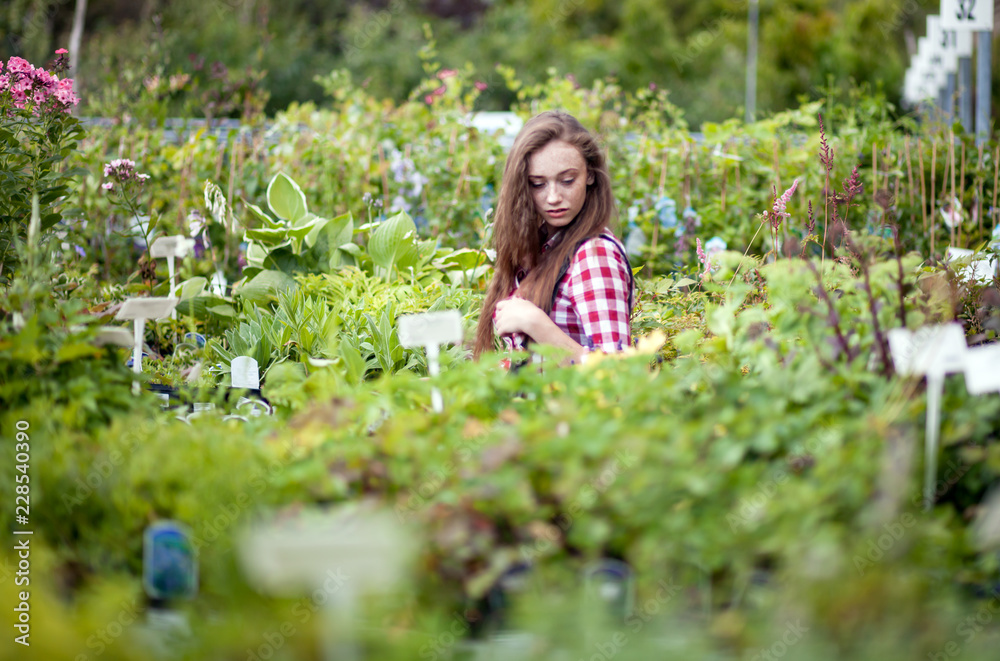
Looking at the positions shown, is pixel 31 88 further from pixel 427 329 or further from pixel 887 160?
pixel 887 160

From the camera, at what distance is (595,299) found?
2047mm

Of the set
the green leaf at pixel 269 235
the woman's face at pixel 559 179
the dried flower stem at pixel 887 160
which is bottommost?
the green leaf at pixel 269 235

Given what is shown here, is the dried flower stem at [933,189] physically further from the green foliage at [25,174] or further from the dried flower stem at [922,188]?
the green foliage at [25,174]

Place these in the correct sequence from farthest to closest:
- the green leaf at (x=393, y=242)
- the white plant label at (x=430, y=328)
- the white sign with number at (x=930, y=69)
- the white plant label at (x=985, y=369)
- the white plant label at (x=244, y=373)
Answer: the white sign with number at (x=930, y=69)
the green leaf at (x=393, y=242)
the white plant label at (x=244, y=373)
the white plant label at (x=430, y=328)
the white plant label at (x=985, y=369)

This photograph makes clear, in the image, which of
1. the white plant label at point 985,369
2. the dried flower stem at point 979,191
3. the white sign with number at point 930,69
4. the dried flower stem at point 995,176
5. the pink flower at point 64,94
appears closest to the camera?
the white plant label at point 985,369

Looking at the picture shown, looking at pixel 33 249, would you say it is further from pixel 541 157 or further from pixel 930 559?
pixel 930 559

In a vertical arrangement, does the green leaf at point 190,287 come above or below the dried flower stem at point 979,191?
below

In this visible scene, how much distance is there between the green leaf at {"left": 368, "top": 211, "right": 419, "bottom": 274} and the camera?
2.88 meters

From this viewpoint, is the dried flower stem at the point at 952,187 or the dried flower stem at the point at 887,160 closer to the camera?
the dried flower stem at the point at 952,187

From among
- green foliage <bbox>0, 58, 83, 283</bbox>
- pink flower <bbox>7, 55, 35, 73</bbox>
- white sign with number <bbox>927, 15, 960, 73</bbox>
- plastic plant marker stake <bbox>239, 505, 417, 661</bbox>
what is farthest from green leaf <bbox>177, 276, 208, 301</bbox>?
white sign with number <bbox>927, 15, 960, 73</bbox>

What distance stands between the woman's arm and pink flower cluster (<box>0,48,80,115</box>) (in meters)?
1.39

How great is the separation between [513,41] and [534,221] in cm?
1583

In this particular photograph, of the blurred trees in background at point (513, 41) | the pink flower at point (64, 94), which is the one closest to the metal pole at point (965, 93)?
the pink flower at point (64, 94)

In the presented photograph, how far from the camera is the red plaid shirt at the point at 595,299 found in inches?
80.0
